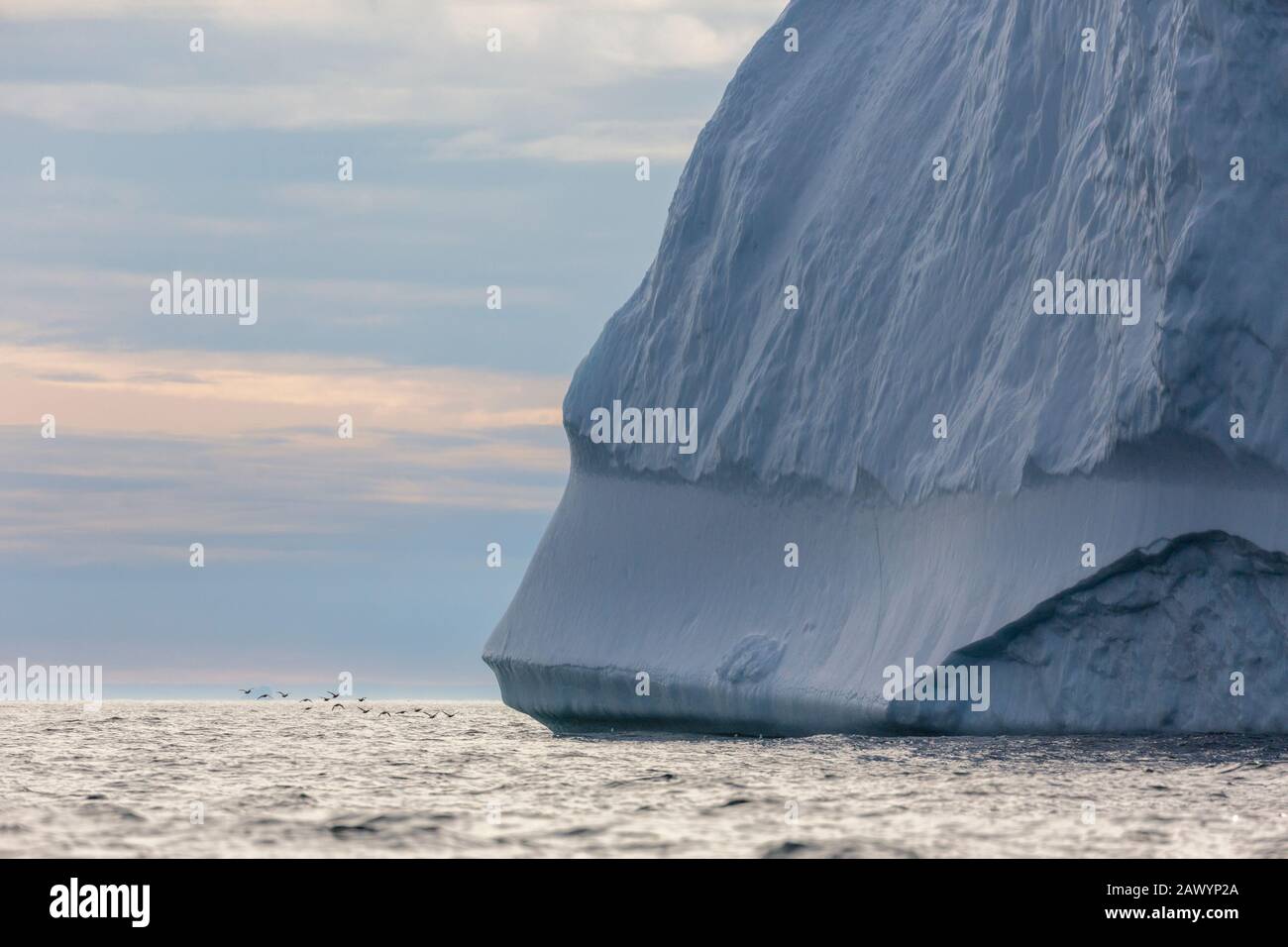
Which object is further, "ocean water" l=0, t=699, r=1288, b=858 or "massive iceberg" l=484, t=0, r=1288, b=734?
"massive iceberg" l=484, t=0, r=1288, b=734

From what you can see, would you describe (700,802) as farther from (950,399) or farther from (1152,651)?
(950,399)

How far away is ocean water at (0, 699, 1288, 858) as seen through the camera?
40.3ft

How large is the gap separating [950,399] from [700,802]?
1075cm

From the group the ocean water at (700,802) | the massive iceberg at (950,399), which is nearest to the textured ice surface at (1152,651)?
the massive iceberg at (950,399)

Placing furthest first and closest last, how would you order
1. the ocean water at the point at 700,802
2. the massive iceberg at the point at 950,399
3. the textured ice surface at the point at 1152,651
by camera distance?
the massive iceberg at the point at 950,399, the textured ice surface at the point at 1152,651, the ocean water at the point at 700,802

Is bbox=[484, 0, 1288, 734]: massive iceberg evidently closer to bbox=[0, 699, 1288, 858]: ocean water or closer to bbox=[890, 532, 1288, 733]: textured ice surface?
bbox=[890, 532, 1288, 733]: textured ice surface

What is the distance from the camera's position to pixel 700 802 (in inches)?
595

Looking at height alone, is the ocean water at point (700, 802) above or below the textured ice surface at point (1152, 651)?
below

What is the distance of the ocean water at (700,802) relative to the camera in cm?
1230

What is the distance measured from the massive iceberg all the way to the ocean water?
4.58 ft

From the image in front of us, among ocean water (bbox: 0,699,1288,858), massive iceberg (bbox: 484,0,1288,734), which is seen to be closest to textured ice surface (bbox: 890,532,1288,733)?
massive iceberg (bbox: 484,0,1288,734)

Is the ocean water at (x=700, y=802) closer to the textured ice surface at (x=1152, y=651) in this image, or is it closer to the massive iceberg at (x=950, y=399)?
the textured ice surface at (x=1152, y=651)

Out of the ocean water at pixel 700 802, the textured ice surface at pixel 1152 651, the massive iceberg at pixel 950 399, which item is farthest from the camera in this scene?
the massive iceberg at pixel 950 399

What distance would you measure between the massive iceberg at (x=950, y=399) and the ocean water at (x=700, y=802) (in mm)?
1397
